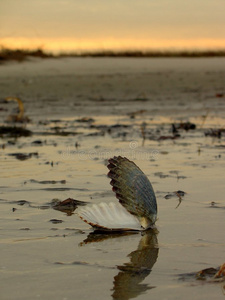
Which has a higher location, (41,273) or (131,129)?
(131,129)

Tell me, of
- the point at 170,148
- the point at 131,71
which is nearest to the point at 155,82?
the point at 131,71

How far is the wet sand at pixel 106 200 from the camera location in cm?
297

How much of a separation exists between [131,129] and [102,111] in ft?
13.3

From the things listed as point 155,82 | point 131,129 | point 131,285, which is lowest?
point 131,285

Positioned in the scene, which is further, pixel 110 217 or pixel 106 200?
pixel 106 200

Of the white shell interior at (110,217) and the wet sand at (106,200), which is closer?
the wet sand at (106,200)

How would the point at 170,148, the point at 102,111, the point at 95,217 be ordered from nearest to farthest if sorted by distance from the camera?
the point at 95,217, the point at 170,148, the point at 102,111

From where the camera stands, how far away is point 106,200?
4.85 m

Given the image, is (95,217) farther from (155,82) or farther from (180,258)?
(155,82)

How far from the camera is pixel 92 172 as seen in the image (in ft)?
19.9

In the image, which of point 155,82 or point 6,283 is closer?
point 6,283

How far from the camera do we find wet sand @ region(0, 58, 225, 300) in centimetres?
297

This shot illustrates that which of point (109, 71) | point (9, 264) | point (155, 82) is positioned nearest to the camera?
point (9, 264)

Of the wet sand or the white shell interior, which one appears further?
the white shell interior
